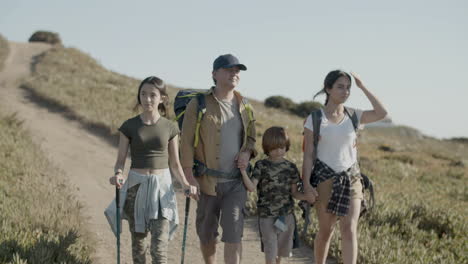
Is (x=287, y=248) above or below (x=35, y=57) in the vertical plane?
below

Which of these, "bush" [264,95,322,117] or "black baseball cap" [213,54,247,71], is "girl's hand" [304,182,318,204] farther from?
"bush" [264,95,322,117]

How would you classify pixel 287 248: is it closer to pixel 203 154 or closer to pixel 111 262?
pixel 203 154

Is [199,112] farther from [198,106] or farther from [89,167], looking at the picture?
[89,167]

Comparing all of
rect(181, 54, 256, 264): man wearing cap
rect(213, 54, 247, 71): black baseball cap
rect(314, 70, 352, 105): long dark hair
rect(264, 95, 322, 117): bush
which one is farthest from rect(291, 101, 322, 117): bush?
rect(213, 54, 247, 71): black baseball cap

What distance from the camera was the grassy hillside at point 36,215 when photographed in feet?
16.0

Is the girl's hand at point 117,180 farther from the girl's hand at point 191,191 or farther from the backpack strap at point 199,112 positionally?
the backpack strap at point 199,112

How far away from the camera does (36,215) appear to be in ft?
19.9

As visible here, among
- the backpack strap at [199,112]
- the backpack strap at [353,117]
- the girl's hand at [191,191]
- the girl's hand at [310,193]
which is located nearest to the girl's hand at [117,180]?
the girl's hand at [191,191]

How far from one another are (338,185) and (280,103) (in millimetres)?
37974

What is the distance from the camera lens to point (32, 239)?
5.13m

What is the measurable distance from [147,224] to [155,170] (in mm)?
512

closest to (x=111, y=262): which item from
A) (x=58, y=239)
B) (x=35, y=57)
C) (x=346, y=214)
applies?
(x=58, y=239)

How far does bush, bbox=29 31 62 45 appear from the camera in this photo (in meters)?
50.6

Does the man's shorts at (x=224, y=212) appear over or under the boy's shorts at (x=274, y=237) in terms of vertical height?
over
